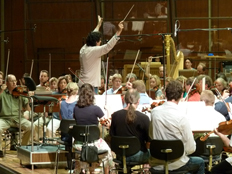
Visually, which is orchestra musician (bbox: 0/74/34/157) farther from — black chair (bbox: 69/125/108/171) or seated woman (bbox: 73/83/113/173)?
black chair (bbox: 69/125/108/171)

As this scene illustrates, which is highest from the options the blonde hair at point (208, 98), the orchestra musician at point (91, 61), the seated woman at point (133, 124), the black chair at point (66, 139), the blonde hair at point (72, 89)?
the orchestra musician at point (91, 61)

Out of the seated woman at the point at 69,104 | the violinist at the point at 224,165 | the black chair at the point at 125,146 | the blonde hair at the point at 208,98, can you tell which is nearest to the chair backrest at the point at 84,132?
the black chair at the point at 125,146

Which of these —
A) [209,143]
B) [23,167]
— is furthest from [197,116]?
[23,167]

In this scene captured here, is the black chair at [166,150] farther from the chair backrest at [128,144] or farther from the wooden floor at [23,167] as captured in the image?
the wooden floor at [23,167]

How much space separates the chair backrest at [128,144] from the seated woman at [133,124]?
13 cm

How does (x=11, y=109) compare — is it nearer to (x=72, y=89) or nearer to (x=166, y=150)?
(x=72, y=89)

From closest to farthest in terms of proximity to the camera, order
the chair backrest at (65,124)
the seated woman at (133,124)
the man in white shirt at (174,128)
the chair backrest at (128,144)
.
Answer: the man in white shirt at (174,128) < the chair backrest at (128,144) < the seated woman at (133,124) < the chair backrest at (65,124)

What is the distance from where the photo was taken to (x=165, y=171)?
4.85 metres

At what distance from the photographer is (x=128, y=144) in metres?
5.20

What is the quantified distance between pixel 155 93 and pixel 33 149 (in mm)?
2237

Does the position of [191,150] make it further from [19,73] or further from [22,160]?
[19,73]

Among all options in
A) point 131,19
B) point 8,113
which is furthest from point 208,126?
point 131,19

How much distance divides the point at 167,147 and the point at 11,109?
144 inches

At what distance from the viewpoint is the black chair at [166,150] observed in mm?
4762
